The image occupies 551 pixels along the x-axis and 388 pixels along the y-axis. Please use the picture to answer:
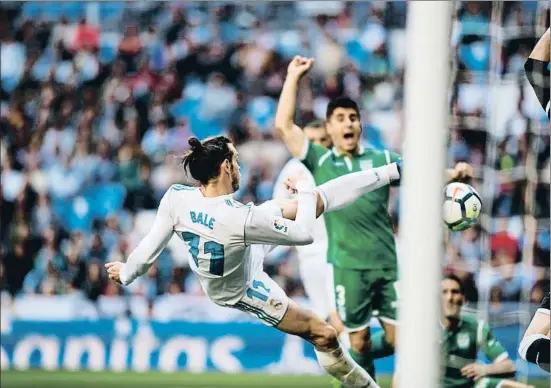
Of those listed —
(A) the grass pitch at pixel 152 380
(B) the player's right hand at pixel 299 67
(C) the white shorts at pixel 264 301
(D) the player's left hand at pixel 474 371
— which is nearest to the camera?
(C) the white shorts at pixel 264 301

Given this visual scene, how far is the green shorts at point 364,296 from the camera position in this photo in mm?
7641

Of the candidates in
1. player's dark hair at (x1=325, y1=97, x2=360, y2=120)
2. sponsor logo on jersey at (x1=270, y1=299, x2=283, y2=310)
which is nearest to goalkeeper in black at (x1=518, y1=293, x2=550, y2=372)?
sponsor logo on jersey at (x1=270, y1=299, x2=283, y2=310)

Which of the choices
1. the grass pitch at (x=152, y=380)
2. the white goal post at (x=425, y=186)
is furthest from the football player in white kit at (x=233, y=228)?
the grass pitch at (x=152, y=380)

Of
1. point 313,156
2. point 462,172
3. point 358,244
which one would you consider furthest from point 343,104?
point 462,172

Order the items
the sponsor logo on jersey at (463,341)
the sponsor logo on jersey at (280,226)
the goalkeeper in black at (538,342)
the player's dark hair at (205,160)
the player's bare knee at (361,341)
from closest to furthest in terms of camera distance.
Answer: the goalkeeper in black at (538,342) → the sponsor logo on jersey at (280,226) → the player's dark hair at (205,160) → the player's bare knee at (361,341) → the sponsor logo on jersey at (463,341)

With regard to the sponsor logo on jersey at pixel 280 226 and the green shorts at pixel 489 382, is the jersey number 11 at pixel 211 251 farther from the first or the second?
the green shorts at pixel 489 382

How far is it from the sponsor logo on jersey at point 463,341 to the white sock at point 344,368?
1384 mm

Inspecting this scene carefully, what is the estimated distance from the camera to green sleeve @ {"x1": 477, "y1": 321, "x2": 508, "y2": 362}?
7750 millimetres

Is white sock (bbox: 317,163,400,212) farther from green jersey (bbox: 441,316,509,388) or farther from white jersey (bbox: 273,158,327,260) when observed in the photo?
white jersey (bbox: 273,158,327,260)

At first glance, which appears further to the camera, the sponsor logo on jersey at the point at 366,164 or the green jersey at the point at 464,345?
the green jersey at the point at 464,345

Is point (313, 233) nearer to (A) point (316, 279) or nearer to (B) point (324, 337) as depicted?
(A) point (316, 279)

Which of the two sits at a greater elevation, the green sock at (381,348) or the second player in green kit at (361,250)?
the second player in green kit at (361,250)

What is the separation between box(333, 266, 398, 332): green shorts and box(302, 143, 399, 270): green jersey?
6 cm

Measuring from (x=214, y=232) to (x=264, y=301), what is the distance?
59 cm
